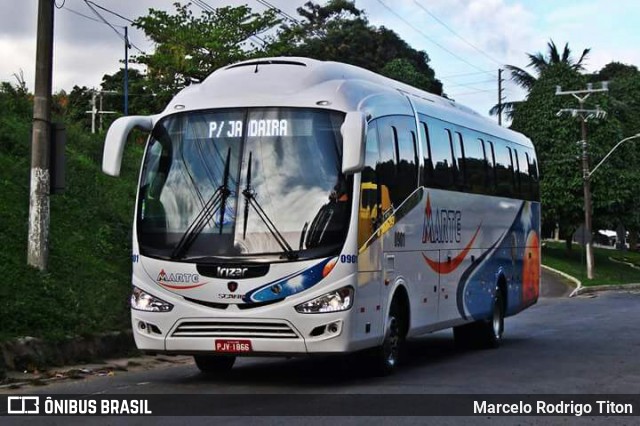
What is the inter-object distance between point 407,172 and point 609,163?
4585cm

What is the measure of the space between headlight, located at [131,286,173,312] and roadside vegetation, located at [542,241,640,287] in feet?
122

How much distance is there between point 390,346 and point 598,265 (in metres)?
49.5

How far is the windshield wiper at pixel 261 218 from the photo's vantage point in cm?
1053

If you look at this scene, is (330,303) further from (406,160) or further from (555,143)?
(555,143)

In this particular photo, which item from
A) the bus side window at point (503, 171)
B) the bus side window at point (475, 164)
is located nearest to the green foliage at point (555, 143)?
the bus side window at point (503, 171)

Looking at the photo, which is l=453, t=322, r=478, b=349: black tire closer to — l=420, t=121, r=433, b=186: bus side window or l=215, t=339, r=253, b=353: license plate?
l=420, t=121, r=433, b=186: bus side window

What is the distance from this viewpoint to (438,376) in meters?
12.4

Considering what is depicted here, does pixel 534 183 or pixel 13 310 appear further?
pixel 534 183

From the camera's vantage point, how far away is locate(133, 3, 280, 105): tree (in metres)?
36.7

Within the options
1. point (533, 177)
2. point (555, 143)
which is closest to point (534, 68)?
point (555, 143)

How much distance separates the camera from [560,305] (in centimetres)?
3331

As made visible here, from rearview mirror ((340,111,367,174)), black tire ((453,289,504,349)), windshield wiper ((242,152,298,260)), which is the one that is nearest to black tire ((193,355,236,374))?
windshield wiper ((242,152,298,260))

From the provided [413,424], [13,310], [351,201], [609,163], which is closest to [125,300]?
[13,310]

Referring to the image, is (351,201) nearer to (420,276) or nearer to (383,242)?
(383,242)
